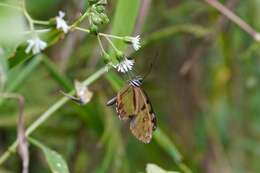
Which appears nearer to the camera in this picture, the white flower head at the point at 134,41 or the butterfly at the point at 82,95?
the white flower head at the point at 134,41

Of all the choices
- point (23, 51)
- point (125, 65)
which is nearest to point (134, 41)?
point (125, 65)

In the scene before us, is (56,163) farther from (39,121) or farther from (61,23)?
(61,23)

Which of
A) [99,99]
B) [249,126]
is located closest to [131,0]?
[99,99]

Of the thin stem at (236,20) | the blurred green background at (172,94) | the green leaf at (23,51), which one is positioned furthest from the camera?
the blurred green background at (172,94)

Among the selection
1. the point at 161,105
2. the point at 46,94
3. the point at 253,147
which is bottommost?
the point at 253,147

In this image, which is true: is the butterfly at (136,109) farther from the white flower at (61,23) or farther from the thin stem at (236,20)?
the thin stem at (236,20)

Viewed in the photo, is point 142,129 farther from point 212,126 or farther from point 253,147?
point 253,147

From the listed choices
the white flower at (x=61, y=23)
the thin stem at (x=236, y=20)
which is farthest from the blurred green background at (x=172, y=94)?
the white flower at (x=61, y=23)
